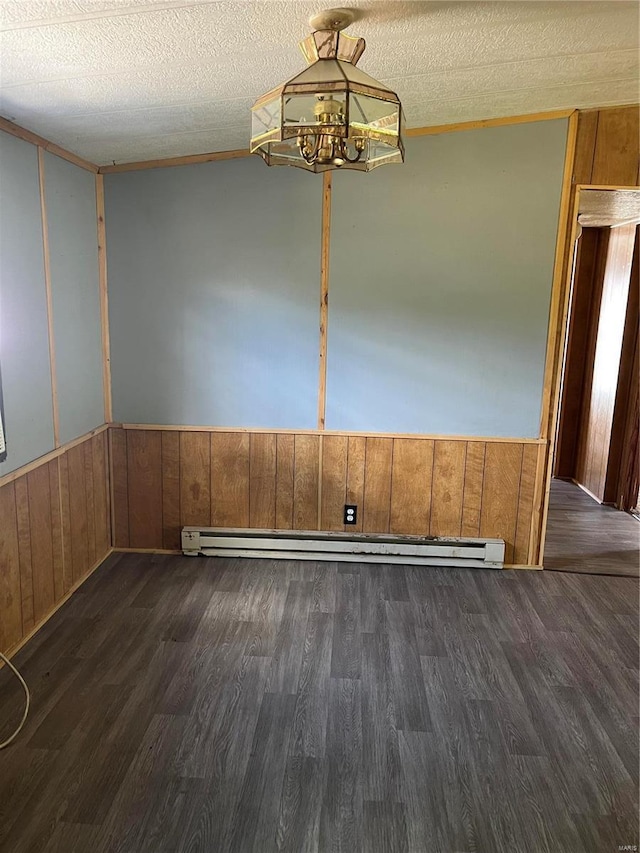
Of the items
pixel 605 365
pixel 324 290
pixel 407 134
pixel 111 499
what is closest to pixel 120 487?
pixel 111 499

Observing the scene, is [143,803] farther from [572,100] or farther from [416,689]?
[572,100]

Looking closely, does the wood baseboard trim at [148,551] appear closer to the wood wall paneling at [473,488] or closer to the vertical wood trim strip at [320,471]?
the vertical wood trim strip at [320,471]

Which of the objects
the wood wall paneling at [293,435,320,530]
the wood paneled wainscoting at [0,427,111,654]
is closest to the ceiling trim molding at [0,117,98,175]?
the wood paneled wainscoting at [0,427,111,654]

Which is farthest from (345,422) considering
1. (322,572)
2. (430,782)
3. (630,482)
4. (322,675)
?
(630,482)

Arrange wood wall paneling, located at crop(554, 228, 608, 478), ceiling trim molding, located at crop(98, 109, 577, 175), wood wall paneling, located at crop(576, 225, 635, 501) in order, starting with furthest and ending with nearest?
wood wall paneling, located at crop(554, 228, 608, 478), wood wall paneling, located at crop(576, 225, 635, 501), ceiling trim molding, located at crop(98, 109, 577, 175)

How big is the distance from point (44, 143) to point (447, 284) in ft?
7.27

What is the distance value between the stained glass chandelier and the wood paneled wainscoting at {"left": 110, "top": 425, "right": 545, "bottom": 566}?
2.04 m

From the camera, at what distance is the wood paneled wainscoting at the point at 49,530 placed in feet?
8.58

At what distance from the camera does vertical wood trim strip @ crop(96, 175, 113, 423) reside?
11.2ft

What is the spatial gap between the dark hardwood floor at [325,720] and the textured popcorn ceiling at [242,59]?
7.76ft

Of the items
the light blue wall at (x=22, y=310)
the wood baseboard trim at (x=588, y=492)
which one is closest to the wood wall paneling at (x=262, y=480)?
the light blue wall at (x=22, y=310)

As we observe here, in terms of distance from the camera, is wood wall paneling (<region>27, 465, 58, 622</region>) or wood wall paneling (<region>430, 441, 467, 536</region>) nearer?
wood wall paneling (<region>27, 465, 58, 622</region>)

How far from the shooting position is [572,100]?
2.97m

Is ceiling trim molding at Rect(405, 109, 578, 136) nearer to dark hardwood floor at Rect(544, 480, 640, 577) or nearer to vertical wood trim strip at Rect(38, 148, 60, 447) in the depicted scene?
vertical wood trim strip at Rect(38, 148, 60, 447)
